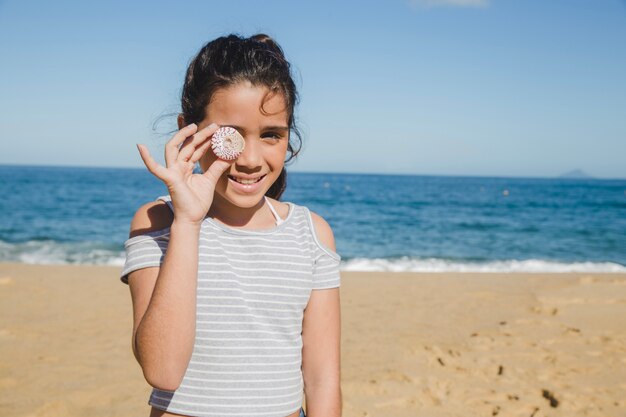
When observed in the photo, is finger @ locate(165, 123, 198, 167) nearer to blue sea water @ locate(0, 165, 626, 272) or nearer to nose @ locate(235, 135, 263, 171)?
nose @ locate(235, 135, 263, 171)

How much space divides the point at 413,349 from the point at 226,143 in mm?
4236

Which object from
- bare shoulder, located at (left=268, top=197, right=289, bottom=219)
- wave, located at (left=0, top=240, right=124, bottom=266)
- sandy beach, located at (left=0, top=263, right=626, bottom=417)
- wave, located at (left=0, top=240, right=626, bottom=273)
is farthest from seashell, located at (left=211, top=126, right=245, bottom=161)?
wave, located at (left=0, top=240, right=124, bottom=266)

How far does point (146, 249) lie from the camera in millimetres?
Answer: 1656

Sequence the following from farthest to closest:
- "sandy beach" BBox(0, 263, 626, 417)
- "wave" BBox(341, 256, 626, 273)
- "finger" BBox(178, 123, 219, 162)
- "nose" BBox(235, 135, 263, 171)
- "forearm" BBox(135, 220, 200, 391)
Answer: "wave" BBox(341, 256, 626, 273)
"sandy beach" BBox(0, 263, 626, 417)
"nose" BBox(235, 135, 263, 171)
"finger" BBox(178, 123, 219, 162)
"forearm" BBox(135, 220, 200, 391)

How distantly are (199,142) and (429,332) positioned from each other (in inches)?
192

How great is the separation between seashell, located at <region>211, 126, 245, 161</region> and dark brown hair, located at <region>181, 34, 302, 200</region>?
0.56 ft

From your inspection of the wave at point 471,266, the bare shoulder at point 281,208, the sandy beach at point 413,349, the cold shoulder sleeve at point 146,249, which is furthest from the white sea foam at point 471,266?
the cold shoulder sleeve at point 146,249

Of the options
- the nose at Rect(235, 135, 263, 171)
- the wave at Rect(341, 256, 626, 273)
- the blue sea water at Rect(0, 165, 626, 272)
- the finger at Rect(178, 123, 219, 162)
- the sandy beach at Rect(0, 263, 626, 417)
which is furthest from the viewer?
the blue sea water at Rect(0, 165, 626, 272)

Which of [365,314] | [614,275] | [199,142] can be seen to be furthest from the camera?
[614,275]

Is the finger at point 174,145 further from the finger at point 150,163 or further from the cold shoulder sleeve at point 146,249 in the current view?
the cold shoulder sleeve at point 146,249

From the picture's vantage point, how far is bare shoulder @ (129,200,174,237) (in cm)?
170

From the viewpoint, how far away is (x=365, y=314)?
6.76m

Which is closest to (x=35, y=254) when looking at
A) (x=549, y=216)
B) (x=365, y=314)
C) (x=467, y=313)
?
(x=365, y=314)

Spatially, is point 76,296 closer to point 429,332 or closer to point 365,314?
point 365,314
